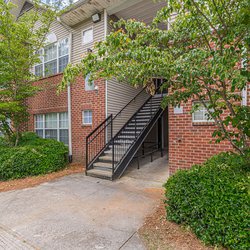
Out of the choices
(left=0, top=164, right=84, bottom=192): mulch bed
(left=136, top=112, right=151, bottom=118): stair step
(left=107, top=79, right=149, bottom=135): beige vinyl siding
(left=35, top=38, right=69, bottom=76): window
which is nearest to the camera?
(left=0, top=164, right=84, bottom=192): mulch bed

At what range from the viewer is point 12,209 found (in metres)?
3.69

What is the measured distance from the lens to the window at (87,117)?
7480 millimetres

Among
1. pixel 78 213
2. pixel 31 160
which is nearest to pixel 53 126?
pixel 31 160

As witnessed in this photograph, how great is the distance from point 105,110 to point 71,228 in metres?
4.59

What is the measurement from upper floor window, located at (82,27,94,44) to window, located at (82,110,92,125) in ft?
9.34

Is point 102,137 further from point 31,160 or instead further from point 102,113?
point 31,160

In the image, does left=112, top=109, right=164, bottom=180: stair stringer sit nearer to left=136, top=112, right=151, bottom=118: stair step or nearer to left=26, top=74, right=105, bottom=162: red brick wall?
left=136, top=112, right=151, bottom=118: stair step

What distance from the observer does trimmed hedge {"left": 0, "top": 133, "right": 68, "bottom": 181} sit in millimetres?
5852

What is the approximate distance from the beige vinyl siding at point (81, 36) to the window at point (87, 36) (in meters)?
0.11

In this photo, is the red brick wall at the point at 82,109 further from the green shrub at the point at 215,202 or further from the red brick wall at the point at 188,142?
the green shrub at the point at 215,202

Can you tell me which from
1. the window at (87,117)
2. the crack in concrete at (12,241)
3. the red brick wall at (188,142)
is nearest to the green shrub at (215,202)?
the red brick wall at (188,142)

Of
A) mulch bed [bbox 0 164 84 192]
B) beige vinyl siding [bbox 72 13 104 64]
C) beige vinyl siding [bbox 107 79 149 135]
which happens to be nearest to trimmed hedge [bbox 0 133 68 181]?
mulch bed [bbox 0 164 84 192]

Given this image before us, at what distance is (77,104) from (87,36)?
281cm

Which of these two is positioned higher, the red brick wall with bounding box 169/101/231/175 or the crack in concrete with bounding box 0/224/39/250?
the red brick wall with bounding box 169/101/231/175
